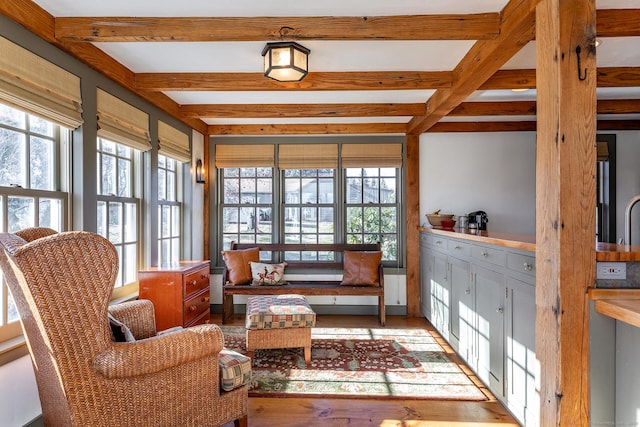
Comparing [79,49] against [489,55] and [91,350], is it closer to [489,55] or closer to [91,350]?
[91,350]

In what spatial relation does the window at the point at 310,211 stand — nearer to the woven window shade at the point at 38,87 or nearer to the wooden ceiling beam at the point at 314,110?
the wooden ceiling beam at the point at 314,110

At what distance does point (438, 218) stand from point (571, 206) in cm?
296

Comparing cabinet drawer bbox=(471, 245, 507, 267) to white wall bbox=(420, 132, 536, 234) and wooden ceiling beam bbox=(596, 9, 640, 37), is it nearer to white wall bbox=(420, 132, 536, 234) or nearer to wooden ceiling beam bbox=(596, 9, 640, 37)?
wooden ceiling beam bbox=(596, 9, 640, 37)

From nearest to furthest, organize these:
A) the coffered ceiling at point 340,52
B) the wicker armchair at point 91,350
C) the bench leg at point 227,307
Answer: the wicker armchair at point 91,350 → the coffered ceiling at point 340,52 → the bench leg at point 227,307

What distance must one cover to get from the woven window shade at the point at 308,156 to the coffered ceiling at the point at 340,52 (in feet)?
2.97

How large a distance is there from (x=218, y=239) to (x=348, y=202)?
1874 millimetres

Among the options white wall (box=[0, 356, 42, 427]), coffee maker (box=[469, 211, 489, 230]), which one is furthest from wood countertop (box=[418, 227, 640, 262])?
white wall (box=[0, 356, 42, 427])

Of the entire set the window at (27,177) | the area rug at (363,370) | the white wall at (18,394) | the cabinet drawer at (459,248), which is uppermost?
the window at (27,177)

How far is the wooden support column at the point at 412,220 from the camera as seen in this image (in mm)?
5117

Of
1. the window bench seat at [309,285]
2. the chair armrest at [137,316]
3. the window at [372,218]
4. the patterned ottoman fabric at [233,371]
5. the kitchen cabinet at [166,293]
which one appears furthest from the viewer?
the window at [372,218]

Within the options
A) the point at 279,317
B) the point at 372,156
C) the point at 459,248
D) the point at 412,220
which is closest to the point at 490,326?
the point at 459,248

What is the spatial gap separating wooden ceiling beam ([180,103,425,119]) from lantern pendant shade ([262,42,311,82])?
1.50 m

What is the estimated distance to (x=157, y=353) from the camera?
6.16 feet

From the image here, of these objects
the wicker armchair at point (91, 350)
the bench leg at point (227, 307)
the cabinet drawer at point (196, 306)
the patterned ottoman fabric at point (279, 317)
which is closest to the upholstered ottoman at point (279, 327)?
the patterned ottoman fabric at point (279, 317)
